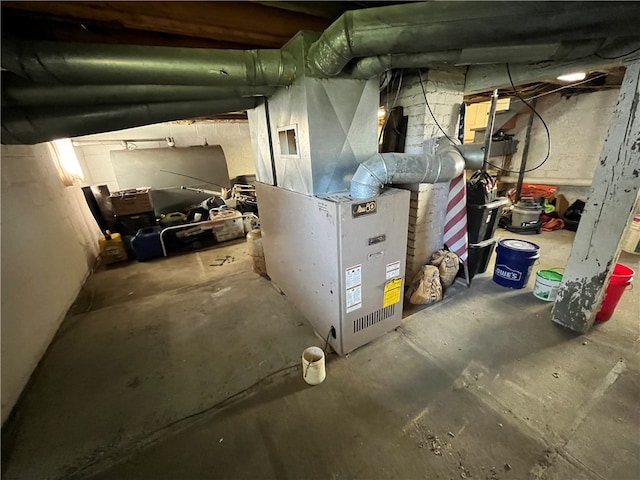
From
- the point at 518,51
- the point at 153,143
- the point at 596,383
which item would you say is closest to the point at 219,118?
the point at 153,143

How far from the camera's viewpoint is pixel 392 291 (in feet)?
6.95

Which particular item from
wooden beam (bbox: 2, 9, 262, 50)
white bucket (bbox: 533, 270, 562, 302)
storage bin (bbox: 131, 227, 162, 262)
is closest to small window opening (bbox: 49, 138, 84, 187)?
storage bin (bbox: 131, 227, 162, 262)

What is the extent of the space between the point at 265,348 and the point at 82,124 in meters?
2.13

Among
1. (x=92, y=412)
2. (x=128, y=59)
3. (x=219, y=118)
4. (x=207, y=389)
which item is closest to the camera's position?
(x=128, y=59)

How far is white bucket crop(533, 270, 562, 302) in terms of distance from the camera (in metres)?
2.50

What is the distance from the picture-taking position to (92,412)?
1710 millimetres

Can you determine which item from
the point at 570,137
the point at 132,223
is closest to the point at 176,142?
the point at 132,223

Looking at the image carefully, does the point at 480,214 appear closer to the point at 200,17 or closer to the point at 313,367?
the point at 313,367

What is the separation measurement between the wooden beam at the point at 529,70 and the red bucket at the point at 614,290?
159cm

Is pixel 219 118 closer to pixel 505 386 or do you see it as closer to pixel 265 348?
pixel 265 348

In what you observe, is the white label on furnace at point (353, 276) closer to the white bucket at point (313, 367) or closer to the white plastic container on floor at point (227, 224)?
the white bucket at point (313, 367)

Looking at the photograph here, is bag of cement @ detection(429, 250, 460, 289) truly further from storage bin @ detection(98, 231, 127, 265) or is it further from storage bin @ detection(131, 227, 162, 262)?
storage bin @ detection(98, 231, 127, 265)

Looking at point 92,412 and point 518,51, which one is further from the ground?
point 518,51

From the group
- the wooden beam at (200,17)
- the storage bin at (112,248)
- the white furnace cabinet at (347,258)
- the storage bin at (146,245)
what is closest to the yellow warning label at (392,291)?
the white furnace cabinet at (347,258)
